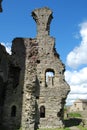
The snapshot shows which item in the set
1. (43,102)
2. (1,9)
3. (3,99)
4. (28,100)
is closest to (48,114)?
(43,102)

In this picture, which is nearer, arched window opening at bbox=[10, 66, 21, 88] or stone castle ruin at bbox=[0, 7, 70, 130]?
stone castle ruin at bbox=[0, 7, 70, 130]

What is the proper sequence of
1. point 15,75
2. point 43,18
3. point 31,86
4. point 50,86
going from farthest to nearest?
1. point 43,18
2. point 50,86
3. point 15,75
4. point 31,86

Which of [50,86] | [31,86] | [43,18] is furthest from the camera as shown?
[43,18]

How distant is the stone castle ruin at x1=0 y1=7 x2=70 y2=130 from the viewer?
65.0 ft

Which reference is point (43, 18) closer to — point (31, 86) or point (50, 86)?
point (50, 86)

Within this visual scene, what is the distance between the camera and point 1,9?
20438mm

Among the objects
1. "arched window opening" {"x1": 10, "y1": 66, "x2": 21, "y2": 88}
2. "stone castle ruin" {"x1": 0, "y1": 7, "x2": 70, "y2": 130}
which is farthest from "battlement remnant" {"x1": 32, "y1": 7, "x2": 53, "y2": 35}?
"arched window opening" {"x1": 10, "y1": 66, "x2": 21, "y2": 88}

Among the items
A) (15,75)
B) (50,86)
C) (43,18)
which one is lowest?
(50,86)

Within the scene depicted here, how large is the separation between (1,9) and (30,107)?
733cm

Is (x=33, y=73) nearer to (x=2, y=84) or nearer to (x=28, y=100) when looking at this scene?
(x=28, y=100)

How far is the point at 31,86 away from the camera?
64.1ft

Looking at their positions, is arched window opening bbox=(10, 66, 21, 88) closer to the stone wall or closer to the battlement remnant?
the stone wall

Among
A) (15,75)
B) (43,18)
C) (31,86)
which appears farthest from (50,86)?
(43,18)

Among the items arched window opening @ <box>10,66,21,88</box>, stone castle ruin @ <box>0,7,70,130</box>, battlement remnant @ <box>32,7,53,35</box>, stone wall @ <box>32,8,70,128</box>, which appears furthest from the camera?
battlement remnant @ <box>32,7,53,35</box>
